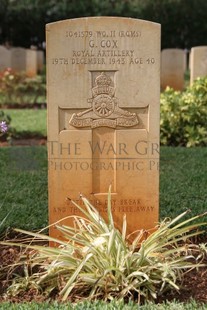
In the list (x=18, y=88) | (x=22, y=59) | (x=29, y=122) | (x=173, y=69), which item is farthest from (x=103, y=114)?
(x=22, y=59)

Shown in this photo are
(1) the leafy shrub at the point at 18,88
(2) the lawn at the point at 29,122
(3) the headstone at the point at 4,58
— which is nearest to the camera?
(2) the lawn at the point at 29,122

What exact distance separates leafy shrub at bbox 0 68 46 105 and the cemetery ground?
17.5 ft

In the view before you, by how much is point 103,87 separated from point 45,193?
1972mm

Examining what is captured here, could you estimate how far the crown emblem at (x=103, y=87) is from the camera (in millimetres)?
3957

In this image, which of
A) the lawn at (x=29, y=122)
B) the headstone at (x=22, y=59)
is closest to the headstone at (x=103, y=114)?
the lawn at (x=29, y=122)

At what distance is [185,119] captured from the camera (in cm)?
856

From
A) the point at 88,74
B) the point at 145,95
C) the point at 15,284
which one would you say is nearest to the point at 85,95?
the point at 88,74

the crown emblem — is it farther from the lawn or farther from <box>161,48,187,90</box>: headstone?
<box>161,48,187,90</box>: headstone

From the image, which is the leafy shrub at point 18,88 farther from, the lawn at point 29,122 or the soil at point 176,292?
the soil at point 176,292

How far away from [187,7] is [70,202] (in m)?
26.0

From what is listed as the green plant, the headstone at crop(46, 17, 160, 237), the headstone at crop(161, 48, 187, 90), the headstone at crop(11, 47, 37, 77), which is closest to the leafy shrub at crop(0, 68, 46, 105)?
the headstone at crop(161, 48, 187, 90)

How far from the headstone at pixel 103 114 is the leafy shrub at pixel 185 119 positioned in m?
4.45

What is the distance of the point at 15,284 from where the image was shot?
3.53 meters

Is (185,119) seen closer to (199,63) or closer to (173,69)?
(199,63)
